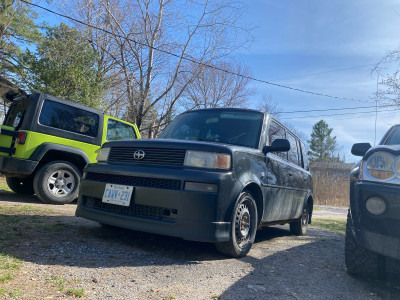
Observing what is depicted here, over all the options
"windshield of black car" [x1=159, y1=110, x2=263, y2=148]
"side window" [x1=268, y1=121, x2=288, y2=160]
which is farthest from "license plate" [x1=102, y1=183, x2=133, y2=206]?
"side window" [x1=268, y1=121, x2=288, y2=160]

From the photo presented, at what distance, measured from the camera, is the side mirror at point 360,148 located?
3.72 meters

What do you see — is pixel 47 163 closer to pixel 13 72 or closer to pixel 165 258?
pixel 165 258

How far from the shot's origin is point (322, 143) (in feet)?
196

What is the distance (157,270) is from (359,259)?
1.92 meters

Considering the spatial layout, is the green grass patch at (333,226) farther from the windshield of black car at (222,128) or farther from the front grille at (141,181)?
the front grille at (141,181)

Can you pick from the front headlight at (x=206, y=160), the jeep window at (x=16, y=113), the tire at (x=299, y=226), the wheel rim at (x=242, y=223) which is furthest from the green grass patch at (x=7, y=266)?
the tire at (x=299, y=226)

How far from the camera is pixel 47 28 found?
13.5m

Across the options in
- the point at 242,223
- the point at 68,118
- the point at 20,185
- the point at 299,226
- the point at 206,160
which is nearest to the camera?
the point at 206,160

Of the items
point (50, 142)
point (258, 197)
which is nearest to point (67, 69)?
point (50, 142)

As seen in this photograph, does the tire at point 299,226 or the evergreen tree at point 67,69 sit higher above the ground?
the evergreen tree at point 67,69

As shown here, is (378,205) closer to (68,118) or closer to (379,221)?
(379,221)

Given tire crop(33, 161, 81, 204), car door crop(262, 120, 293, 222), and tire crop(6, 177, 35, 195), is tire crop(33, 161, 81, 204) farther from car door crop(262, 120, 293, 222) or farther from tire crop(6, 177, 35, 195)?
car door crop(262, 120, 293, 222)

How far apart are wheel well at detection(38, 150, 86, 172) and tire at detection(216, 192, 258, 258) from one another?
4.15 meters

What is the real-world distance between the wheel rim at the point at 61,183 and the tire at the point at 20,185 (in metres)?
1.42
